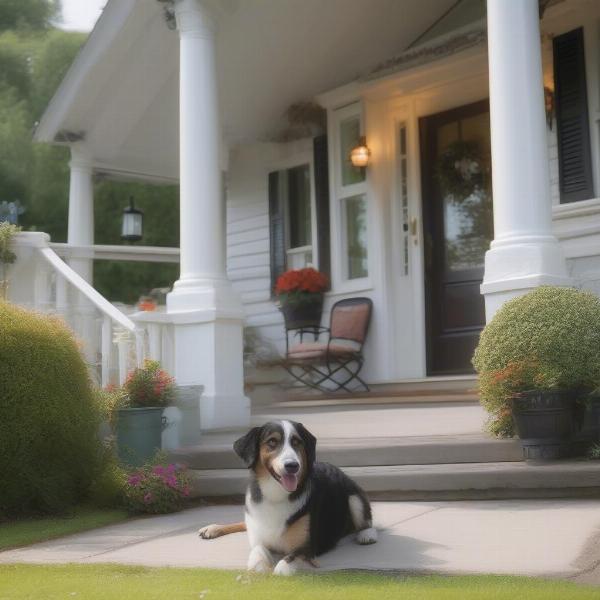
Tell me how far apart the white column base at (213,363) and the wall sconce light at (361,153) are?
2.85 meters

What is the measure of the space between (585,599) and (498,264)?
117 inches

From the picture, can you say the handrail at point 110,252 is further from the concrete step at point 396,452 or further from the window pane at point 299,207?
the concrete step at point 396,452

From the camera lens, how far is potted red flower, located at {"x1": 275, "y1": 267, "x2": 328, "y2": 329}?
917cm

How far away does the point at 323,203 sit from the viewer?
374 inches

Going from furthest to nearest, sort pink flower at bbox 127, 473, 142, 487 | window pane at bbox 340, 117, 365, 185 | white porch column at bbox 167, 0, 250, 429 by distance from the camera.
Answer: window pane at bbox 340, 117, 365, 185, white porch column at bbox 167, 0, 250, 429, pink flower at bbox 127, 473, 142, 487

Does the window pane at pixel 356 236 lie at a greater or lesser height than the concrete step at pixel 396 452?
greater

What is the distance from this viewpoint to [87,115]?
9453 millimetres

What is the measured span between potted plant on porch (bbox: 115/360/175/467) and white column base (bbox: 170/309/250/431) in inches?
32.7

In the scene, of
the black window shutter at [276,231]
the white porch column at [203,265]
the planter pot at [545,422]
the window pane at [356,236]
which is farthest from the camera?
the black window shutter at [276,231]

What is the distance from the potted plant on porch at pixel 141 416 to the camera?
18.1ft

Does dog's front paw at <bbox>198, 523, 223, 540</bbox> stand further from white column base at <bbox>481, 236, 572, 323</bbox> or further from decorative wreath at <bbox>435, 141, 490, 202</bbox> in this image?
decorative wreath at <bbox>435, 141, 490, 202</bbox>

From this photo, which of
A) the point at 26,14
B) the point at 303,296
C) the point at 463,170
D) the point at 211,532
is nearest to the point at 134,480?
the point at 211,532

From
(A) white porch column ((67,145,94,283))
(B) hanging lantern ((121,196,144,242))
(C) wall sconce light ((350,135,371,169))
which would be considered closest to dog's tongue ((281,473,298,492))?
(C) wall sconce light ((350,135,371,169))

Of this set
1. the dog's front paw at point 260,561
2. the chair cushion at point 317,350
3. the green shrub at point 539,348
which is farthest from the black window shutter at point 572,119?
the dog's front paw at point 260,561
